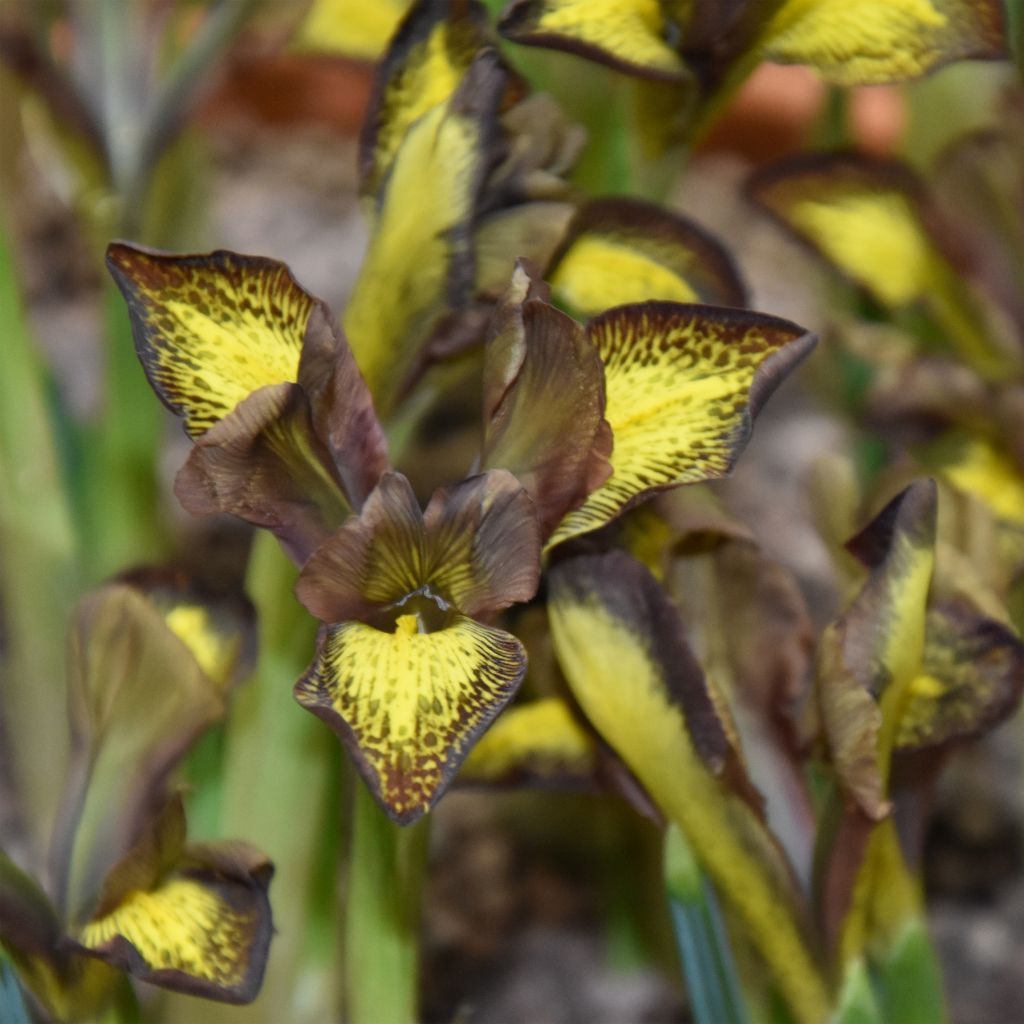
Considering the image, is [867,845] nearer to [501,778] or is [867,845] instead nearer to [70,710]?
[501,778]

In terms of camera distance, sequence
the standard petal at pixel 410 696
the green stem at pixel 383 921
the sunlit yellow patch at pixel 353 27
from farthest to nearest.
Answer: the sunlit yellow patch at pixel 353 27 → the green stem at pixel 383 921 → the standard petal at pixel 410 696

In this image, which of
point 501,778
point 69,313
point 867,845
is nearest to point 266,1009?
point 501,778

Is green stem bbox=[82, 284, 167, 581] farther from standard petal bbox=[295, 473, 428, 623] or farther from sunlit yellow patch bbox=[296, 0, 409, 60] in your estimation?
standard petal bbox=[295, 473, 428, 623]

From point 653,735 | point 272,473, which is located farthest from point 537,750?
point 272,473

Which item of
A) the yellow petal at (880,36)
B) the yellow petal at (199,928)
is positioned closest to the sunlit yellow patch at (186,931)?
the yellow petal at (199,928)

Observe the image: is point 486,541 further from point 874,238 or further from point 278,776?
point 874,238

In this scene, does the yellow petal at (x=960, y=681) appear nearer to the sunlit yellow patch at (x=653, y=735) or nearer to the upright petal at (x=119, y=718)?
the sunlit yellow patch at (x=653, y=735)

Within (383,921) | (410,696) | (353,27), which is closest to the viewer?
(410,696)

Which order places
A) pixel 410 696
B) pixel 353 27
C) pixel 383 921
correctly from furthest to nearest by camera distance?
pixel 353 27
pixel 383 921
pixel 410 696
